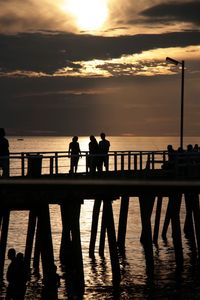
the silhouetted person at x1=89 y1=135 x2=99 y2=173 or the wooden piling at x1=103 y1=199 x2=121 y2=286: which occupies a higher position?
the silhouetted person at x1=89 y1=135 x2=99 y2=173

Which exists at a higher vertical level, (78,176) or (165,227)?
(78,176)

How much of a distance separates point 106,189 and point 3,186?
3.33 meters

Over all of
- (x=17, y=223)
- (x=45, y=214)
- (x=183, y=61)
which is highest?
(x=183, y=61)

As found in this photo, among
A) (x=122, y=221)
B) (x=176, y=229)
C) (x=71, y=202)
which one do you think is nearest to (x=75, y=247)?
(x=71, y=202)

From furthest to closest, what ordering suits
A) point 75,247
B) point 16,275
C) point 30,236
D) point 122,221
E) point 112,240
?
point 122,221, point 30,236, point 112,240, point 75,247, point 16,275

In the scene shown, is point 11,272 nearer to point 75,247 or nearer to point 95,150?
point 75,247

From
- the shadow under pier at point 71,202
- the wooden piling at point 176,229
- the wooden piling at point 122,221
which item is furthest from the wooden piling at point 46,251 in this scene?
the wooden piling at point 122,221

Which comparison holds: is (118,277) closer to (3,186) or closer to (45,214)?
(45,214)

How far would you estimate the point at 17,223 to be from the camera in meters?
66.4

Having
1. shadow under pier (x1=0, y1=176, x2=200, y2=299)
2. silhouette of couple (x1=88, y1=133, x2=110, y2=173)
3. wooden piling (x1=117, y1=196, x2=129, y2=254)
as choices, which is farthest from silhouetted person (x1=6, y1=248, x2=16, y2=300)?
wooden piling (x1=117, y1=196, x2=129, y2=254)

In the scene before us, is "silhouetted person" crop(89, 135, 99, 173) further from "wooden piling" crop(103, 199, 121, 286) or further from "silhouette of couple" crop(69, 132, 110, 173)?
"wooden piling" crop(103, 199, 121, 286)

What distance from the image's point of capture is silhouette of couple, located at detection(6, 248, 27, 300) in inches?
973

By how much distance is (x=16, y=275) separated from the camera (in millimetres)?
24734

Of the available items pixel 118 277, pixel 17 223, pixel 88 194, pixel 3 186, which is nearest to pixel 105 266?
pixel 118 277
